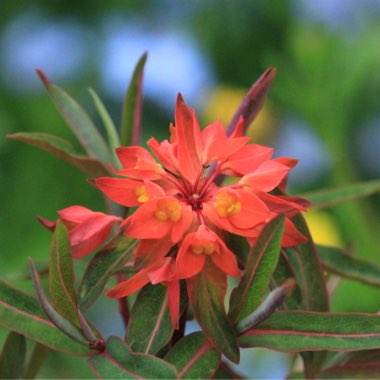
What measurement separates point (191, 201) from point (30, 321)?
3.8 inches

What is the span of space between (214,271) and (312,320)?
0.17 ft

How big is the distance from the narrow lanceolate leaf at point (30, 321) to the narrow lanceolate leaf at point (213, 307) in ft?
0.20

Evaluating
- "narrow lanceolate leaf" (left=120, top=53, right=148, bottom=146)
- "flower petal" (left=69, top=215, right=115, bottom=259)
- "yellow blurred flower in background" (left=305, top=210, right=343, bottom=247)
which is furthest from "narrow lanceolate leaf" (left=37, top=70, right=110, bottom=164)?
"yellow blurred flower in background" (left=305, top=210, right=343, bottom=247)

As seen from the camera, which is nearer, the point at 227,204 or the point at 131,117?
the point at 227,204

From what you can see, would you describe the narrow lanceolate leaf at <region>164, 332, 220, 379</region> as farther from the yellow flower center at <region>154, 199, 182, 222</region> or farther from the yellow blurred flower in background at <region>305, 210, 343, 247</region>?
the yellow blurred flower in background at <region>305, 210, 343, 247</region>

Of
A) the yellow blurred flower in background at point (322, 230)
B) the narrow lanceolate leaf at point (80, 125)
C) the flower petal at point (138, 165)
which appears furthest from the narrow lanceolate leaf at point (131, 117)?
the yellow blurred flower in background at point (322, 230)

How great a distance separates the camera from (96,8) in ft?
5.48

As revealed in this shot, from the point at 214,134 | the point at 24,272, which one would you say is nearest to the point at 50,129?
the point at 24,272

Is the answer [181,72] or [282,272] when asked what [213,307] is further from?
[181,72]

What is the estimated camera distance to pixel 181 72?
5.37 feet

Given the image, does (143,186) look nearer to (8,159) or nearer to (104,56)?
(8,159)

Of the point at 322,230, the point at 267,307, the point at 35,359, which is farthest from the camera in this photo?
the point at 322,230

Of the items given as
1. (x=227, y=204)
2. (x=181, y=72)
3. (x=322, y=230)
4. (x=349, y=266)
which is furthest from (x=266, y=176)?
(x=181, y=72)

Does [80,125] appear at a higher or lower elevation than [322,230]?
higher
